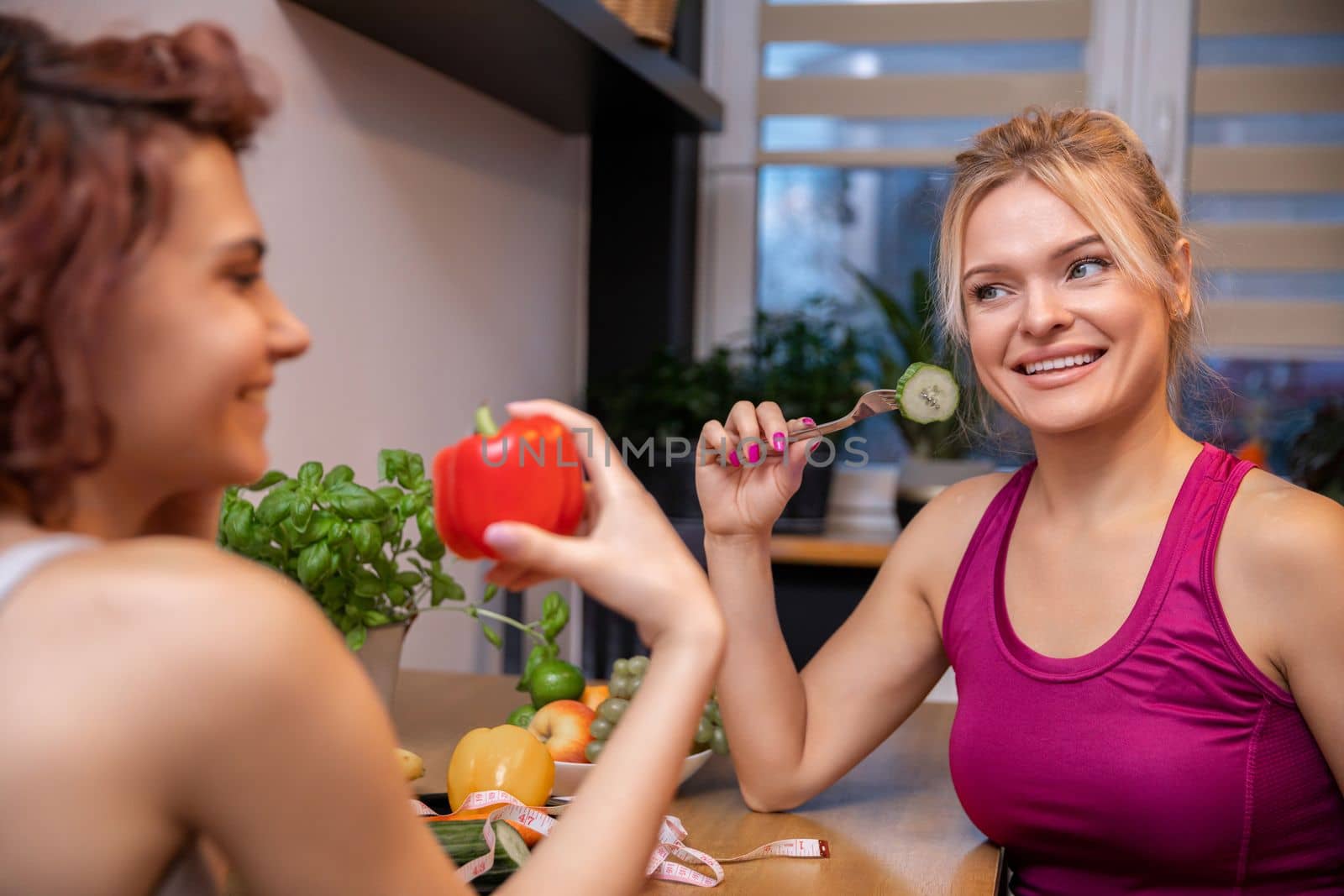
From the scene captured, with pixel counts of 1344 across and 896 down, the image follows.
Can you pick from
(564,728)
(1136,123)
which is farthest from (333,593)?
(1136,123)

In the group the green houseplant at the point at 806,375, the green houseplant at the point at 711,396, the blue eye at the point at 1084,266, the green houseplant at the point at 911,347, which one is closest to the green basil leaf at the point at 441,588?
the blue eye at the point at 1084,266

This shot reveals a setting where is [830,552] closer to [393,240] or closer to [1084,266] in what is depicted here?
[393,240]

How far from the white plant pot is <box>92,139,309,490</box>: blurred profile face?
709 millimetres

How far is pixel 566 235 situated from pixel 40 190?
2545 mm

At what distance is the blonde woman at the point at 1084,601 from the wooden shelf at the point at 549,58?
2.91ft

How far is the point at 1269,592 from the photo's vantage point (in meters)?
1.21

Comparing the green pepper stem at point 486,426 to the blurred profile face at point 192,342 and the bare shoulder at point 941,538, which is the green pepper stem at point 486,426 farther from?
the bare shoulder at point 941,538

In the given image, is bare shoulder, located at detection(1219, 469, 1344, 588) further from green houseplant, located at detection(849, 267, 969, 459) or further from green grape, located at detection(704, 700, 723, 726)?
green houseplant, located at detection(849, 267, 969, 459)

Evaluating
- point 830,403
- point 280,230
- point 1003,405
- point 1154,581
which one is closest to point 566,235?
point 830,403

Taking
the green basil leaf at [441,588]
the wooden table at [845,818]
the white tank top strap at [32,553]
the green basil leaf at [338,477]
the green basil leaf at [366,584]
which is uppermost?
the white tank top strap at [32,553]

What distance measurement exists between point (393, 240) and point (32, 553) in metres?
1.67

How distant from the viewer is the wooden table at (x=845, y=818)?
1105 mm

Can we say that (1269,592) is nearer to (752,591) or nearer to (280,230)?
(752,591)

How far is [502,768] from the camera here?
1153 mm
